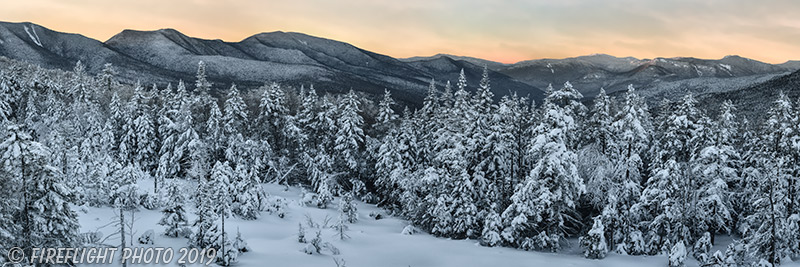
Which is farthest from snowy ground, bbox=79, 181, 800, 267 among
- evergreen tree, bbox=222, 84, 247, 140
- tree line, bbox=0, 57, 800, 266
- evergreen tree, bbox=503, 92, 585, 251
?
evergreen tree, bbox=222, 84, 247, 140

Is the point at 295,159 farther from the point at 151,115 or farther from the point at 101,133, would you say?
the point at 101,133

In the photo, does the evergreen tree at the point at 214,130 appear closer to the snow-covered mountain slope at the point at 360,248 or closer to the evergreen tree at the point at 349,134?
the evergreen tree at the point at 349,134

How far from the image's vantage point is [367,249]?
1152 inches

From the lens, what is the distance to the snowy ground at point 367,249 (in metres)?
25.9

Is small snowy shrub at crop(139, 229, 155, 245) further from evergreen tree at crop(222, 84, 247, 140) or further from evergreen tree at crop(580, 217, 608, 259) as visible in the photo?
evergreen tree at crop(580, 217, 608, 259)

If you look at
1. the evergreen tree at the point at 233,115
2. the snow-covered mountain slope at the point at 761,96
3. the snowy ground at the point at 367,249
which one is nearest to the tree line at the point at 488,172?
the evergreen tree at the point at 233,115

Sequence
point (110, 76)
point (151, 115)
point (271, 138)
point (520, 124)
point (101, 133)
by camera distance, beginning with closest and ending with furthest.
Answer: point (520, 124)
point (101, 133)
point (151, 115)
point (271, 138)
point (110, 76)

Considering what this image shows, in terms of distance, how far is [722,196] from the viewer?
2744cm

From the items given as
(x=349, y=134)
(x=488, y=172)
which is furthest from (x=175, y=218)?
(x=349, y=134)

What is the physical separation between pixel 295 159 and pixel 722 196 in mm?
39194

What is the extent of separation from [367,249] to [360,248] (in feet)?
1.40

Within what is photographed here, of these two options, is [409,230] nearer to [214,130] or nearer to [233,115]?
[214,130]


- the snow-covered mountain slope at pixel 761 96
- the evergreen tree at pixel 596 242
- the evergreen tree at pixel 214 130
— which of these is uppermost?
the snow-covered mountain slope at pixel 761 96

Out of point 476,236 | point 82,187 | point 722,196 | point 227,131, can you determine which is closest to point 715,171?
point 722,196
